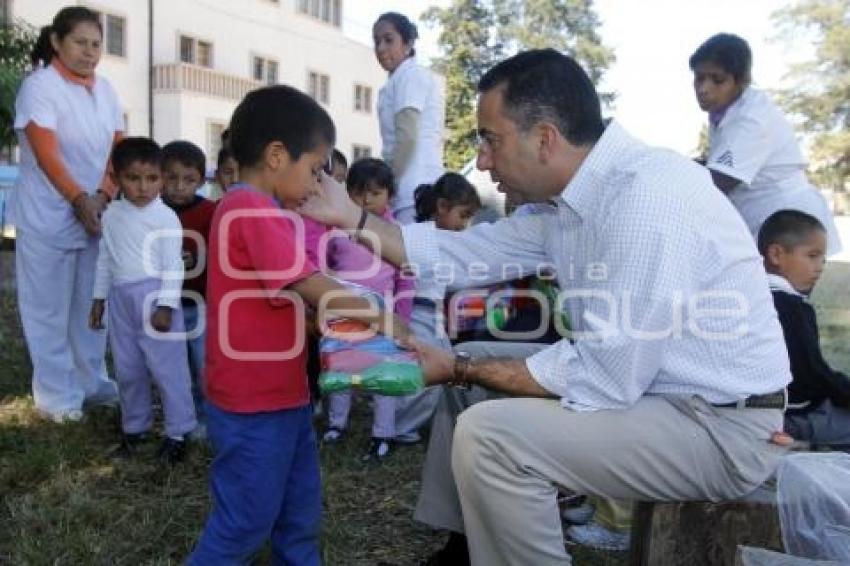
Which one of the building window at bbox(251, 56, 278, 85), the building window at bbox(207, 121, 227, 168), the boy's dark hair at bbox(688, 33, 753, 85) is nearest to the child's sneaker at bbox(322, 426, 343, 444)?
the boy's dark hair at bbox(688, 33, 753, 85)

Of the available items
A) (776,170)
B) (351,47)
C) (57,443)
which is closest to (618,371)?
(776,170)

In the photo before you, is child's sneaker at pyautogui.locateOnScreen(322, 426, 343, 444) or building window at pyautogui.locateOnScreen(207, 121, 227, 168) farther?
building window at pyautogui.locateOnScreen(207, 121, 227, 168)

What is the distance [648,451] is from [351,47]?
2616 centimetres

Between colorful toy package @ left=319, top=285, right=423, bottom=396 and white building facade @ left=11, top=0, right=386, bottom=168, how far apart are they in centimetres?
1737

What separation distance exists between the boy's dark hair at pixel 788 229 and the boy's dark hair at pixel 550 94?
1400 millimetres

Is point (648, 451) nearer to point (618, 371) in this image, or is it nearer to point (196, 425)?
point (618, 371)

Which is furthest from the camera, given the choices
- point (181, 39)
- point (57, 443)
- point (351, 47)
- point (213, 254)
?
point (351, 47)

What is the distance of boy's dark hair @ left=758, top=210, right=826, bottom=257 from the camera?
121 inches

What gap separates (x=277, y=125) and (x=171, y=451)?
1855 mm

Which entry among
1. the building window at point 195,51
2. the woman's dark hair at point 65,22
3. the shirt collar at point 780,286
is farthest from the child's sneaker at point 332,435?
the building window at point 195,51

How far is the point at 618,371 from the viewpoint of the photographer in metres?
1.89

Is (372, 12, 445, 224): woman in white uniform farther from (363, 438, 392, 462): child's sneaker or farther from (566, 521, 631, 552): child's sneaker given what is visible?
(566, 521, 631, 552): child's sneaker

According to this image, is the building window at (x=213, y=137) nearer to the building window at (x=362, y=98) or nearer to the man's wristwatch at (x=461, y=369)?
the building window at (x=362, y=98)

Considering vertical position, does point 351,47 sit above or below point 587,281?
above
